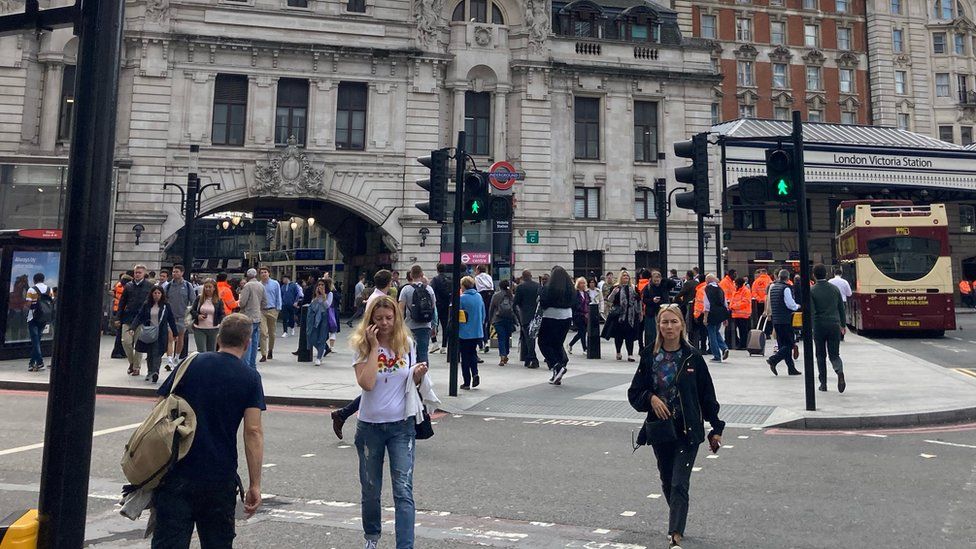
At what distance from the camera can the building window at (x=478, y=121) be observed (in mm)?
32375

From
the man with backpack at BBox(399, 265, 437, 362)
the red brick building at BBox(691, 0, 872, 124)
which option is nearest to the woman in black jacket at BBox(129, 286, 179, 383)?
the man with backpack at BBox(399, 265, 437, 362)

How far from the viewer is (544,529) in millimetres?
5020

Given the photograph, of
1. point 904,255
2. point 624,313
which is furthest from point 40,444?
point 904,255

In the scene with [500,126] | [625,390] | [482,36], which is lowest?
[625,390]

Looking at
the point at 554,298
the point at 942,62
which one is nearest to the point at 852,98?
the point at 942,62

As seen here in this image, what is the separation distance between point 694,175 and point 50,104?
2765cm

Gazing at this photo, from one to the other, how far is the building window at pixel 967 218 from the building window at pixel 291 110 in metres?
42.7

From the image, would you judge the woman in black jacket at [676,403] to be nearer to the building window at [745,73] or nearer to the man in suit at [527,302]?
the man in suit at [527,302]

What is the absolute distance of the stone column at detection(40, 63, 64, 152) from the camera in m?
28.0

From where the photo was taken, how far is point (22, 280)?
15.5 m

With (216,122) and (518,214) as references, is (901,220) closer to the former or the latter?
(518,214)

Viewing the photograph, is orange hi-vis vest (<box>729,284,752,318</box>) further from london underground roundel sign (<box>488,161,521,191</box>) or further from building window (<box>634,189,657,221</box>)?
building window (<box>634,189,657,221</box>)

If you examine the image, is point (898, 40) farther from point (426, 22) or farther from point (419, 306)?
point (419, 306)

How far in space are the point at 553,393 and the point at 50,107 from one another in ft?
87.2
